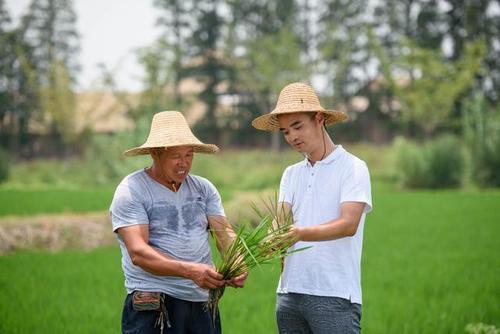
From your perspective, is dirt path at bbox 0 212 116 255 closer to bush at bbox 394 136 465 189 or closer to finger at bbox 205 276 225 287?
finger at bbox 205 276 225 287

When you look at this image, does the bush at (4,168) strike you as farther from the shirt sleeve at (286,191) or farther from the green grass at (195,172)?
the shirt sleeve at (286,191)

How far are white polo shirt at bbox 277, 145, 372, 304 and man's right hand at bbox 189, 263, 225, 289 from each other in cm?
32

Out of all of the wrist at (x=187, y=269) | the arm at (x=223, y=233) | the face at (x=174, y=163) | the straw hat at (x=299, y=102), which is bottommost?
the wrist at (x=187, y=269)

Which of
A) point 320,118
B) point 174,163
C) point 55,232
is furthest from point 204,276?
point 55,232

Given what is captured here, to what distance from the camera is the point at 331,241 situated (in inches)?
103

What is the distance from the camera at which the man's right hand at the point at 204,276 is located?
252 cm

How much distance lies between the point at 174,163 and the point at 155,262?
0.41 metres

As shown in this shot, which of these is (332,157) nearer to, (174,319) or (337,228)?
(337,228)

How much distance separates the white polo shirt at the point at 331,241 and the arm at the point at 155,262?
363 millimetres

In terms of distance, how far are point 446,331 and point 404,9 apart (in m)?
30.2

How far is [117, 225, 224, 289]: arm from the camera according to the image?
247cm

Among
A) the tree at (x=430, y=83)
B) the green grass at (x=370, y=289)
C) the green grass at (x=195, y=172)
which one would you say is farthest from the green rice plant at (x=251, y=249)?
the tree at (x=430, y=83)

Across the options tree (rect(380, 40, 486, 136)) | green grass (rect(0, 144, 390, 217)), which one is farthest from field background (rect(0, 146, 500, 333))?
tree (rect(380, 40, 486, 136))

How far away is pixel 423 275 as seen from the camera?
24.0 feet
